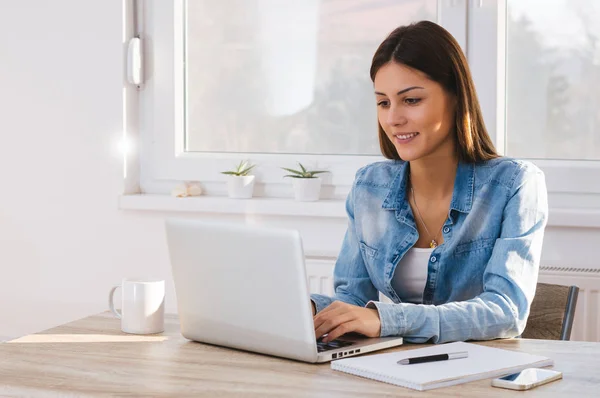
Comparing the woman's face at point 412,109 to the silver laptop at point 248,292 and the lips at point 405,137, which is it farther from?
the silver laptop at point 248,292

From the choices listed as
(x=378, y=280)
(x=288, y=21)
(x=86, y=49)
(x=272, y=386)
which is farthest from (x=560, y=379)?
(x=86, y=49)

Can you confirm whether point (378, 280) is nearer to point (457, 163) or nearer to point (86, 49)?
point (457, 163)

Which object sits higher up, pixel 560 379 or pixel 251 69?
pixel 251 69

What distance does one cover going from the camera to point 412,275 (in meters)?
2.00

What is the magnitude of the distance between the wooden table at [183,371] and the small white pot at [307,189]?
4.10 ft

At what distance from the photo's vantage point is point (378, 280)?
201cm

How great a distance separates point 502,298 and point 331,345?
1.35 feet

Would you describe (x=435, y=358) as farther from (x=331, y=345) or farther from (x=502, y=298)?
(x=502, y=298)

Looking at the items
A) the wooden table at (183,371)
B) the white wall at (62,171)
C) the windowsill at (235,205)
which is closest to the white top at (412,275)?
the wooden table at (183,371)

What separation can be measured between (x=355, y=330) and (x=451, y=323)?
0.18 meters

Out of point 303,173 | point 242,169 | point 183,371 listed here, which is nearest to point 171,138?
point 242,169

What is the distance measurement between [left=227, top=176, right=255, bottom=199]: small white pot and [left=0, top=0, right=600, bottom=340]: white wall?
0.30 m

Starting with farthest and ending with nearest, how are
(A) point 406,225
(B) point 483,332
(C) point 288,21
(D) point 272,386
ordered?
1. (C) point 288,21
2. (A) point 406,225
3. (B) point 483,332
4. (D) point 272,386

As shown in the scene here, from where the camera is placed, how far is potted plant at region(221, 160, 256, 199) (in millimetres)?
2928
